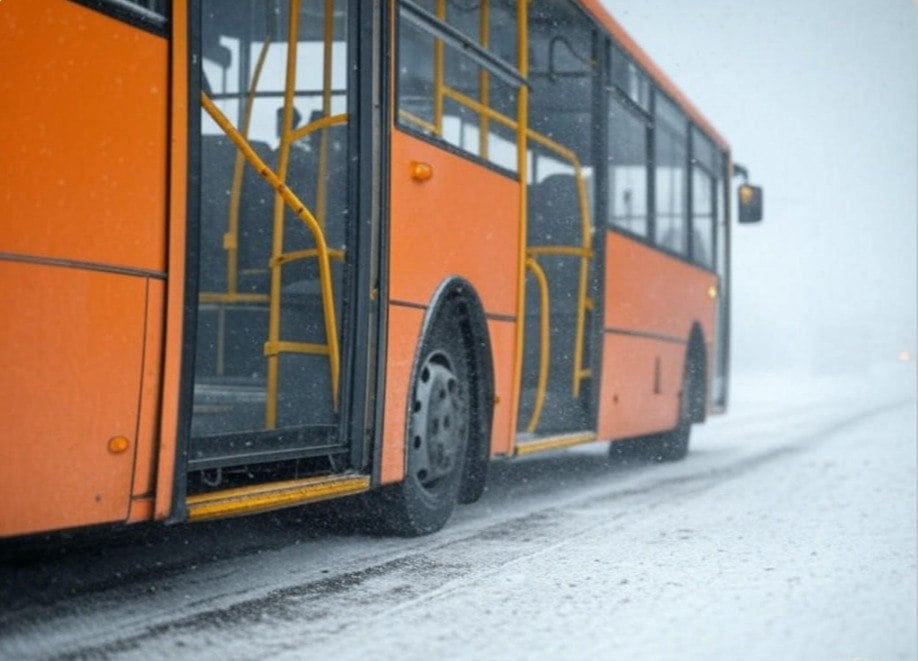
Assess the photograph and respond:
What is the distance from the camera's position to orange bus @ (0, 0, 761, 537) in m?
4.16

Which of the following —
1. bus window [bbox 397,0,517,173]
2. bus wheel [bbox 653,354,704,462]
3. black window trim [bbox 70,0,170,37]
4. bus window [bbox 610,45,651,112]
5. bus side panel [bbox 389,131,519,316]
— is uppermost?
bus window [bbox 610,45,651,112]

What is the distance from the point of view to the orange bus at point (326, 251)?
4.16 m

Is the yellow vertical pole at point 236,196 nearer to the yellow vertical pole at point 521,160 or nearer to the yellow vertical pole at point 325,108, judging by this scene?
the yellow vertical pole at point 325,108

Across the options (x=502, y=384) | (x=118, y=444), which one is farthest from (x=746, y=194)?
(x=118, y=444)

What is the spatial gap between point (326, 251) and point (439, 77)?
4.01 feet

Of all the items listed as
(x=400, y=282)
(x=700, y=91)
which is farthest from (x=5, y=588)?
(x=700, y=91)

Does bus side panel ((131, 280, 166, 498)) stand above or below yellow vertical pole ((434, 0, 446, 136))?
below

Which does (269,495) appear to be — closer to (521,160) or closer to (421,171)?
(421,171)

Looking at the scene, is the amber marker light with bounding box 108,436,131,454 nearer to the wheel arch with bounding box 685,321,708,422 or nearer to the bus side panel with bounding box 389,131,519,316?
the bus side panel with bounding box 389,131,519,316

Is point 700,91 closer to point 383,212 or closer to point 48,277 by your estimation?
point 383,212

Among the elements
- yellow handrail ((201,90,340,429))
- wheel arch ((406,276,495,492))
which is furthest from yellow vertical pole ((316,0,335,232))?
wheel arch ((406,276,495,492))

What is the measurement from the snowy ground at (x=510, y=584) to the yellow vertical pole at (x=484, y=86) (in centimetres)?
198

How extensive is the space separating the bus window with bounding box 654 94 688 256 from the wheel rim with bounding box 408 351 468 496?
14.7 ft

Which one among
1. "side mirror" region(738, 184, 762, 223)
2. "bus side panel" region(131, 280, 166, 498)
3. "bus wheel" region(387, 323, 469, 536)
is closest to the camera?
"bus side panel" region(131, 280, 166, 498)
